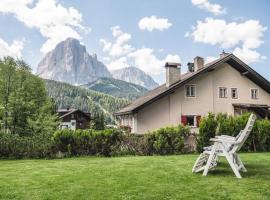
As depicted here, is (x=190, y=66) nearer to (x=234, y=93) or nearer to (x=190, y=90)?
(x=234, y=93)

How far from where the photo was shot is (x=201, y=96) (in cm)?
2814

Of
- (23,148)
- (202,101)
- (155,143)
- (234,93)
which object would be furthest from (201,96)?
(23,148)

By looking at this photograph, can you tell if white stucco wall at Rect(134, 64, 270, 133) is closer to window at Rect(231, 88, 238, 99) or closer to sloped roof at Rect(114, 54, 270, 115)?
window at Rect(231, 88, 238, 99)

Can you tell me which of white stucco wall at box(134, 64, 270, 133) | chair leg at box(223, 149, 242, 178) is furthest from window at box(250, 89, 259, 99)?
chair leg at box(223, 149, 242, 178)

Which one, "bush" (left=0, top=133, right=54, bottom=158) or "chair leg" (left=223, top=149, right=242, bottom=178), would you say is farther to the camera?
"bush" (left=0, top=133, right=54, bottom=158)

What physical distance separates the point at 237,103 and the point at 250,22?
23.7 ft

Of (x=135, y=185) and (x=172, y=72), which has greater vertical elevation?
(x=172, y=72)

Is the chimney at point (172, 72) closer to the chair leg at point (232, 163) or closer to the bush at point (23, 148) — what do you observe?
the bush at point (23, 148)

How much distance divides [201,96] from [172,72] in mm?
3104

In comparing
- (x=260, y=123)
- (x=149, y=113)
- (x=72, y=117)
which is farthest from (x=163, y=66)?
(x=72, y=117)

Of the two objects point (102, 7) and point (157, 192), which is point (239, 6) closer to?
point (102, 7)

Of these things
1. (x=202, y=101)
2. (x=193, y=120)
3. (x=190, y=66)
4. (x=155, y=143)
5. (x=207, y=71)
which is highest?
(x=190, y=66)

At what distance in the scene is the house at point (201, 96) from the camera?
26.0m

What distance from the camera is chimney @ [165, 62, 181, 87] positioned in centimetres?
2727
